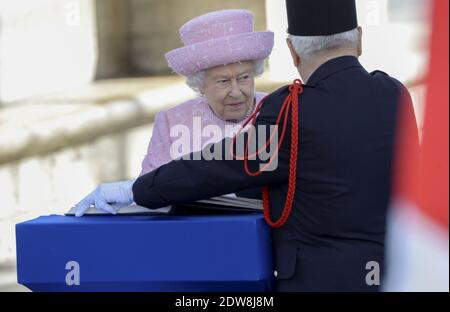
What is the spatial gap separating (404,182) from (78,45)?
543 centimetres

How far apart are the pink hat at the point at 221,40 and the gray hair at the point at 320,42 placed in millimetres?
713

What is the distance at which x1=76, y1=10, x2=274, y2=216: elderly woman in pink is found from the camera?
8.29ft

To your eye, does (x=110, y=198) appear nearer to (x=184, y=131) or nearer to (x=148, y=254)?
(x=148, y=254)

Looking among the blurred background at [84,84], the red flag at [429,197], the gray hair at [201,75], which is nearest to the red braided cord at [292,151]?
the red flag at [429,197]

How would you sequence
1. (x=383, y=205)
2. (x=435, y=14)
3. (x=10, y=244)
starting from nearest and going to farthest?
(x=435, y=14) < (x=383, y=205) < (x=10, y=244)

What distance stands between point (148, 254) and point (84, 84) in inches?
188

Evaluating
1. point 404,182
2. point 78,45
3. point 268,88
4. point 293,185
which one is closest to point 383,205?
point 293,185

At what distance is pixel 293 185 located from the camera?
1.77m

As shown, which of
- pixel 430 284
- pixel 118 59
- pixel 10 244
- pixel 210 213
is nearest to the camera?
pixel 430 284

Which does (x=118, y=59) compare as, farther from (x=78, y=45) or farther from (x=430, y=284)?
(x=430, y=284)

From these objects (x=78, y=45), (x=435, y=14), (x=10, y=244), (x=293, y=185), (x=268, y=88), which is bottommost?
(x=10, y=244)

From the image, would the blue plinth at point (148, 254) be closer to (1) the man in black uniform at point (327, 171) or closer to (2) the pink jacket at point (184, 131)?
(1) the man in black uniform at point (327, 171)
